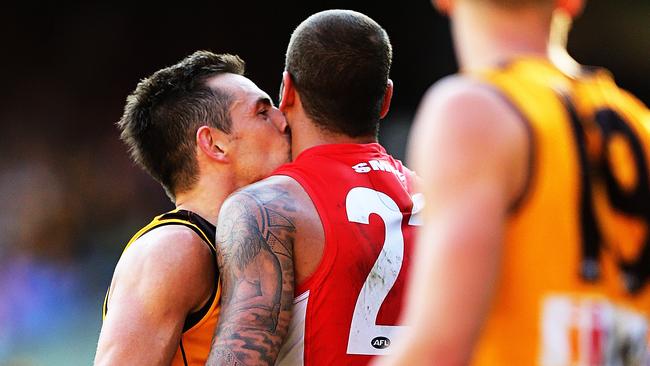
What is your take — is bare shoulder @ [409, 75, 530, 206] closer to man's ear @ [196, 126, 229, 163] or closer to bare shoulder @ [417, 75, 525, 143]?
bare shoulder @ [417, 75, 525, 143]

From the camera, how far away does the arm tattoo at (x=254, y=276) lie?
114 inches

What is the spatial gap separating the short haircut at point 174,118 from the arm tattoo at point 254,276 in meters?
0.74

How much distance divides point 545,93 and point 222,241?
5.28ft

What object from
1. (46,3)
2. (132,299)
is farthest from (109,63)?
(132,299)

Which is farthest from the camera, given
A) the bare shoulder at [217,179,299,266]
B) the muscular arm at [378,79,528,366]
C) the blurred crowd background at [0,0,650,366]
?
the blurred crowd background at [0,0,650,366]

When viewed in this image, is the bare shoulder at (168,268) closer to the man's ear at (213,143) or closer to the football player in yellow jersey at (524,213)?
the man's ear at (213,143)

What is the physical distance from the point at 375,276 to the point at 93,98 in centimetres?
925

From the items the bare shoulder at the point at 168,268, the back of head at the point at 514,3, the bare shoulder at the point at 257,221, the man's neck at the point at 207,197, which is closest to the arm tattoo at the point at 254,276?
the bare shoulder at the point at 257,221

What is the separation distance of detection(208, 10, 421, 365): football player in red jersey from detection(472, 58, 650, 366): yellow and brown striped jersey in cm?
139

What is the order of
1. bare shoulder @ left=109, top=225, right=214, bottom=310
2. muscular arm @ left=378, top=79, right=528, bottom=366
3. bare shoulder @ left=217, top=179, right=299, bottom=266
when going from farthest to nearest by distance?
bare shoulder @ left=109, top=225, right=214, bottom=310 → bare shoulder @ left=217, top=179, right=299, bottom=266 → muscular arm @ left=378, top=79, right=528, bottom=366

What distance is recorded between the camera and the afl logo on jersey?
3.18 m

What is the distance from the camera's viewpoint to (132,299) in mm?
3258

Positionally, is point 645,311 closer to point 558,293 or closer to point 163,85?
point 558,293

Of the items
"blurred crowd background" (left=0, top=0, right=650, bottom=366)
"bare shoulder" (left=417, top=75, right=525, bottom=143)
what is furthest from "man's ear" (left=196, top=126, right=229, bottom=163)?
"blurred crowd background" (left=0, top=0, right=650, bottom=366)
